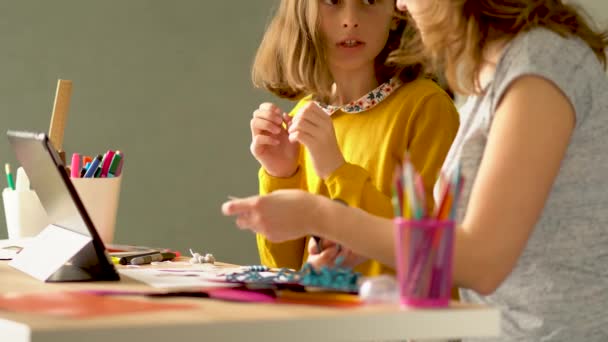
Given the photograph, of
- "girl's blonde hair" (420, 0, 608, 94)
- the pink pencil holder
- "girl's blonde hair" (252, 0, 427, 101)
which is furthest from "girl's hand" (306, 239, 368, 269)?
"girl's blonde hair" (252, 0, 427, 101)

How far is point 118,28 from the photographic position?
299 cm

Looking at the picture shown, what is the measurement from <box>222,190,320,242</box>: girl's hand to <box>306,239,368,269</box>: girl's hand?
243 millimetres

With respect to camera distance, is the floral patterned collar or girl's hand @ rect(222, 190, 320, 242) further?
the floral patterned collar

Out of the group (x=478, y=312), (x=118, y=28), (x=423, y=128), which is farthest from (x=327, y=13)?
(x=118, y=28)

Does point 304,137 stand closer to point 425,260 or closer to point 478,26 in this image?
point 478,26

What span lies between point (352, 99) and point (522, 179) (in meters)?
0.95

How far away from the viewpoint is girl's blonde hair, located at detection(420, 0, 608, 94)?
1194mm

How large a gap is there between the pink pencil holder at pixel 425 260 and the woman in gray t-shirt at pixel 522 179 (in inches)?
4.4

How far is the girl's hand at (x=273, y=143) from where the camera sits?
65.9 inches

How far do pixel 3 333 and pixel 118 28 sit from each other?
2.21 m

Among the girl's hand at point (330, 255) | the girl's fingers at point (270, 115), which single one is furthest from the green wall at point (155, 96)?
the girl's hand at point (330, 255)

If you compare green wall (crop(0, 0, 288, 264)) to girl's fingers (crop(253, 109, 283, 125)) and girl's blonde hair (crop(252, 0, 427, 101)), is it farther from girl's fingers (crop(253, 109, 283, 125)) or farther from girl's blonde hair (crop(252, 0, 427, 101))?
girl's fingers (crop(253, 109, 283, 125))

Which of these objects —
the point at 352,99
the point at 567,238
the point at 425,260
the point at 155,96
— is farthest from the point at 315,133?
the point at 155,96

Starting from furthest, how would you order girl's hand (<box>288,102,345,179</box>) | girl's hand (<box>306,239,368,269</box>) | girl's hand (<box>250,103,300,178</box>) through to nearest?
girl's hand (<box>250,103,300,178</box>), girl's hand (<box>288,102,345,179</box>), girl's hand (<box>306,239,368,269</box>)
